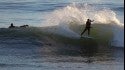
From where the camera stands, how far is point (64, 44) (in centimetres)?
2600

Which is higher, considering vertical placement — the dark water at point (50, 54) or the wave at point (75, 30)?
the wave at point (75, 30)

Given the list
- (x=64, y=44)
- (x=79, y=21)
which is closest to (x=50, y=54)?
(x=64, y=44)

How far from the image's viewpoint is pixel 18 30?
29.3 metres

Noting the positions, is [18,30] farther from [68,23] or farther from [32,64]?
[32,64]

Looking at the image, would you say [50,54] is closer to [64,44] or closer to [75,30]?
[64,44]

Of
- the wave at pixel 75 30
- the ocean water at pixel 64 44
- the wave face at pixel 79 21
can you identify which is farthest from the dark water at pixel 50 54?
the wave face at pixel 79 21

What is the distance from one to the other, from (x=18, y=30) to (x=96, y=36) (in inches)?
184

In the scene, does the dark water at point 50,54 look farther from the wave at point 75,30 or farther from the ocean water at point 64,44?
the wave at point 75,30

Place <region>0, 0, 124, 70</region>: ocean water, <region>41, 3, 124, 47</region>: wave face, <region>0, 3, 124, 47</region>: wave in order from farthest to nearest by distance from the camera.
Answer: <region>41, 3, 124, 47</region>: wave face < <region>0, 3, 124, 47</region>: wave < <region>0, 0, 124, 70</region>: ocean water

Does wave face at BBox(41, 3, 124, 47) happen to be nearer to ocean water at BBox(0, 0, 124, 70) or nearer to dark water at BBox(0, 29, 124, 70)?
ocean water at BBox(0, 0, 124, 70)

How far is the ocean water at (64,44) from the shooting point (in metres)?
20.0

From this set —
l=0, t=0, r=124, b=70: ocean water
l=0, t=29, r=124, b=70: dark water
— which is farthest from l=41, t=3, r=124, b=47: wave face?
l=0, t=29, r=124, b=70: dark water

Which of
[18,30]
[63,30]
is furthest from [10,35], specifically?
[63,30]

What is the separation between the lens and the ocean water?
2005 cm
